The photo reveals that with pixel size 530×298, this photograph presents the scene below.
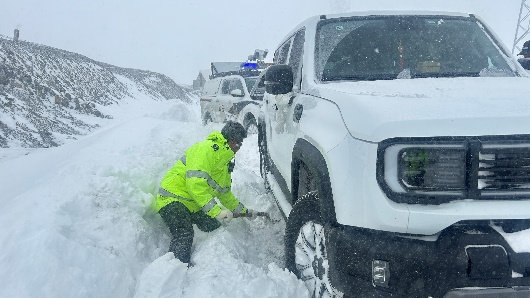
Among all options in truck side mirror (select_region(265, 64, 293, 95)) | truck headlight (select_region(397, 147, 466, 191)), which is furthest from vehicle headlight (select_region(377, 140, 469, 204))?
truck side mirror (select_region(265, 64, 293, 95))

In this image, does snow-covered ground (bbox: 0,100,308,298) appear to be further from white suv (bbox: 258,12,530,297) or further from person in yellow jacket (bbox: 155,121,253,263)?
white suv (bbox: 258,12,530,297)

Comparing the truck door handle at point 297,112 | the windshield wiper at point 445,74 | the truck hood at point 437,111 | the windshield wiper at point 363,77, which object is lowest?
the truck door handle at point 297,112

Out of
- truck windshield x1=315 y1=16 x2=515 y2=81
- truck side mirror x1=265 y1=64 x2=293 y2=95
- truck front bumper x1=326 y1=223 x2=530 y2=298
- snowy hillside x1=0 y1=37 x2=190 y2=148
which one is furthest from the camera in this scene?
snowy hillside x1=0 y1=37 x2=190 y2=148

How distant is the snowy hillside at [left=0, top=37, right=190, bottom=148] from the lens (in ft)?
46.0

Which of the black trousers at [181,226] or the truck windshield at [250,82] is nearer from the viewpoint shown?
the black trousers at [181,226]

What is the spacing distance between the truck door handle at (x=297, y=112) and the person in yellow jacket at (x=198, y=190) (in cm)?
106

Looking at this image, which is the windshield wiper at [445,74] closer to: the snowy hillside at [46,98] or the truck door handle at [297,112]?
the truck door handle at [297,112]

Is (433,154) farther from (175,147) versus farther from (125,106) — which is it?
(125,106)

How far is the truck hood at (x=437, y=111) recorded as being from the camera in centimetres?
197

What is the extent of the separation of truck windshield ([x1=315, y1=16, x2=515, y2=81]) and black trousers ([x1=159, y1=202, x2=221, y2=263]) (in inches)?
70.9

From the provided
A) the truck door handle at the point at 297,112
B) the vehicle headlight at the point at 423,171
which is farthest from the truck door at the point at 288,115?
the vehicle headlight at the point at 423,171

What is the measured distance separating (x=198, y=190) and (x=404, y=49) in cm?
213

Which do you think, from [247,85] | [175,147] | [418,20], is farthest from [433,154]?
[247,85]

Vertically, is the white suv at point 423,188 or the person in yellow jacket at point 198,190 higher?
the white suv at point 423,188
